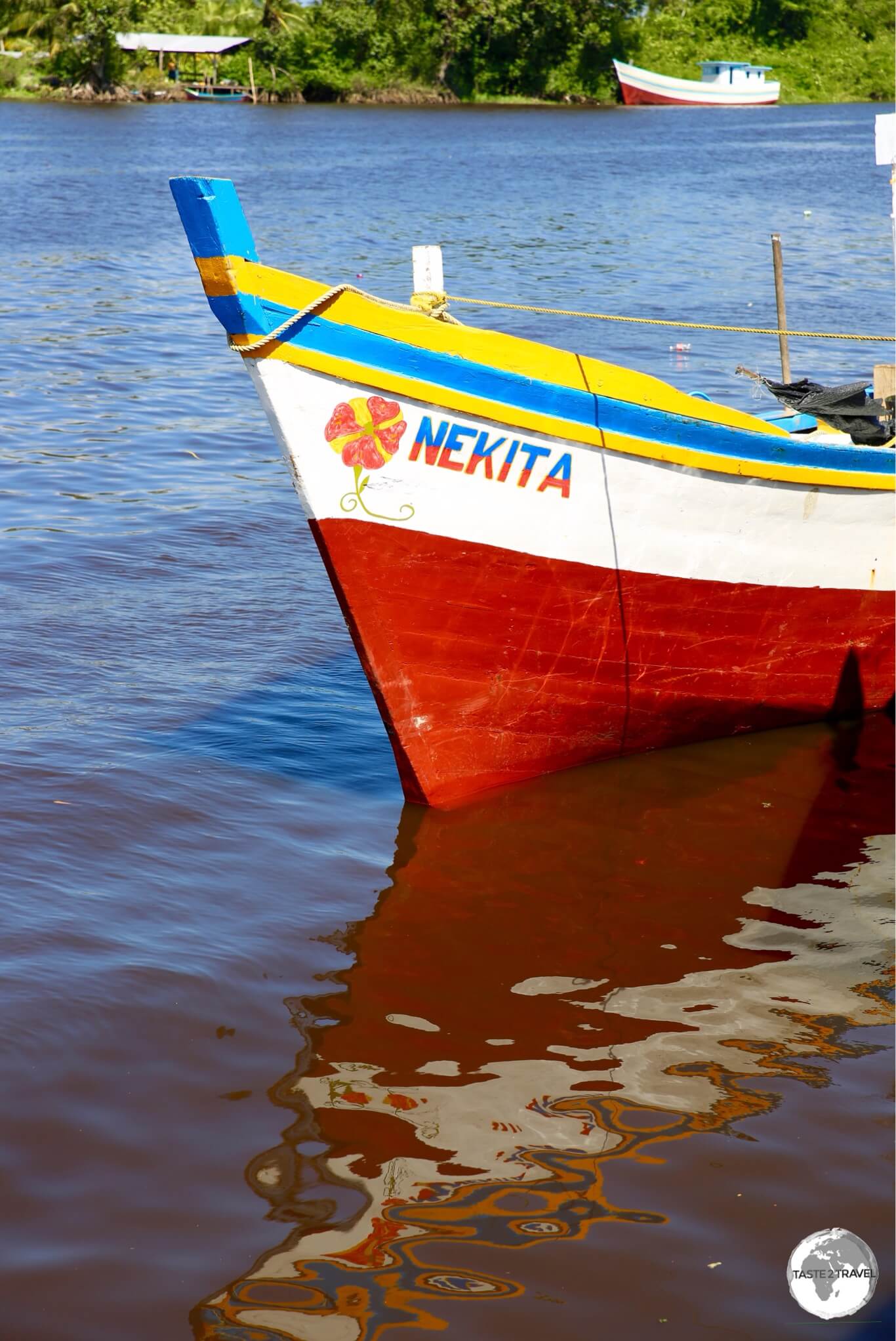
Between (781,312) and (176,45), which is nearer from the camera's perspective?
(781,312)

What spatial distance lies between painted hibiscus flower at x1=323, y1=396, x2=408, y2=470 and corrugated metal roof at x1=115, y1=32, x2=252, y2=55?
5976 cm

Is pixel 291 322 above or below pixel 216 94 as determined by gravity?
below

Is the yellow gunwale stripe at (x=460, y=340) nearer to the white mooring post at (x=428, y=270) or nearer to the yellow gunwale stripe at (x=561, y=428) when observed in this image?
the yellow gunwale stripe at (x=561, y=428)

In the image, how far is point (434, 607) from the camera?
4953mm

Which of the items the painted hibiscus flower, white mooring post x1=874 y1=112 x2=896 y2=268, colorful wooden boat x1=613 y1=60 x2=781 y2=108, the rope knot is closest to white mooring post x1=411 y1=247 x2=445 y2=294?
the rope knot

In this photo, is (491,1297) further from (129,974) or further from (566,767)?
(566,767)

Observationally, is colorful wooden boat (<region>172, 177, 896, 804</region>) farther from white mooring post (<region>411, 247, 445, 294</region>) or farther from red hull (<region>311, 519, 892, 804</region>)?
white mooring post (<region>411, 247, 445, 294</region>)

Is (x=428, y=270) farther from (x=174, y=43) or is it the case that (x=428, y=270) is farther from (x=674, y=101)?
(x=174, y=43)

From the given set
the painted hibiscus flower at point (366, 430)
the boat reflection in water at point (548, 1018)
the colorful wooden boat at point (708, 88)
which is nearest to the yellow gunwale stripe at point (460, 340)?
the painted hibiscus flower at point (366, 430)

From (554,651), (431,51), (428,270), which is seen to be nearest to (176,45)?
(431,51)

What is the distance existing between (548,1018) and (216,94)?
63159 mm

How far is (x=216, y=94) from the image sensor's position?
59.9 meters

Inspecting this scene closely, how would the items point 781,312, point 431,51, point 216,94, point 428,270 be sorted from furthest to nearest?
point 216,94, point 431,51, point 781,312, point 428,270

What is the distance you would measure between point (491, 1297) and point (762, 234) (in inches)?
822
